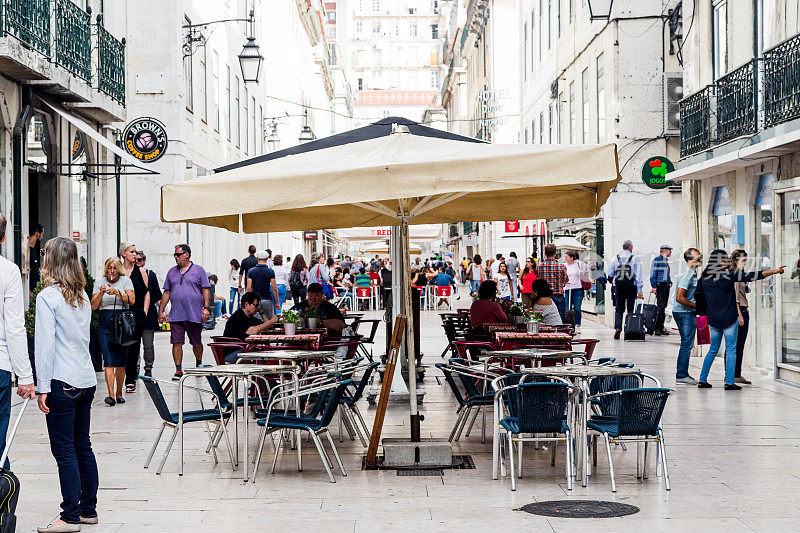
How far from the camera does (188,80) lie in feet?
86.7

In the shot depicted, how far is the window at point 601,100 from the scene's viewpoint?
26109mm

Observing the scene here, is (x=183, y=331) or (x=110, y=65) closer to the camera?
(x=183, y=331)

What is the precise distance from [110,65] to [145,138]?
4.33ft

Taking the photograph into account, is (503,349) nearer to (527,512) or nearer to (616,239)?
(527,512)

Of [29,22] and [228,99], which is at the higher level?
[228,99]

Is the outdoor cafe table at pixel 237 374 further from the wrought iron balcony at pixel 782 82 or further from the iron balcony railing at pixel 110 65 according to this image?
the iron balcony railing at pixel 110 65

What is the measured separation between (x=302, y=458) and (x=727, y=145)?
947 cm

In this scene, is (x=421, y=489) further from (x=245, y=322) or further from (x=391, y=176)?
(x=245, y=322)

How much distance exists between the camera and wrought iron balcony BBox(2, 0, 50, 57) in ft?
43.9

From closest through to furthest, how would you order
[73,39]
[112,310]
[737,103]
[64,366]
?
[64,366] → [112,310] → [737,103] → [73,39]

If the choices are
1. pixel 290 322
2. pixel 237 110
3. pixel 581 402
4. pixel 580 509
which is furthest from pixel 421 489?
pixel 237 110

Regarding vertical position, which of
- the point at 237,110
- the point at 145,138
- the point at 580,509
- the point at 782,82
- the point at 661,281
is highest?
the point at 237,110

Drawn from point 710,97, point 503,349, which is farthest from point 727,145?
point 503,349

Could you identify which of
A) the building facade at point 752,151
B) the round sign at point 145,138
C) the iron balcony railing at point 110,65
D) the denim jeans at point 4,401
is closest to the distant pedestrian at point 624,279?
the building facade at point 752,151
